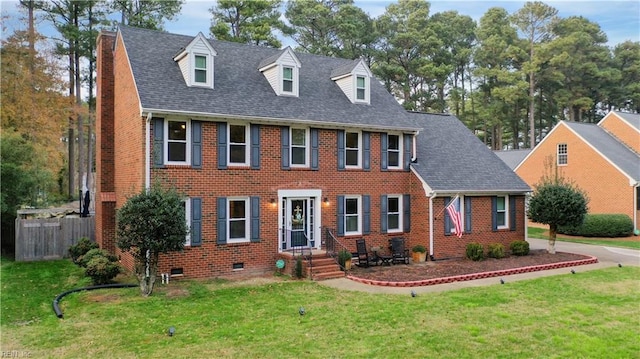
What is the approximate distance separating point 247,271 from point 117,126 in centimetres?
763

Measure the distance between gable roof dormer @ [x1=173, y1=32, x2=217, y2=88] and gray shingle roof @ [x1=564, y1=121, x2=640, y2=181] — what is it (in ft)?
82.8

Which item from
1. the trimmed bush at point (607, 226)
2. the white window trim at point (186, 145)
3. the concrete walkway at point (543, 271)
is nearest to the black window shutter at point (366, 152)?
the concrete walkway at point (543, 271)

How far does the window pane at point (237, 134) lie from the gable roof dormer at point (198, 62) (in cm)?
182

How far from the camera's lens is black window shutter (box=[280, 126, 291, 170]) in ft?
52.0

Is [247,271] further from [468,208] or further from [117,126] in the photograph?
[468,208]

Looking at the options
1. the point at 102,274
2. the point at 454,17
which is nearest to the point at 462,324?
the point at 102,274

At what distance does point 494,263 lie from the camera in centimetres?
1695

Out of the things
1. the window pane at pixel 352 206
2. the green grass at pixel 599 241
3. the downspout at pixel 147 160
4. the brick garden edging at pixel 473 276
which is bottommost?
the brick garden edging at pixel 473 276

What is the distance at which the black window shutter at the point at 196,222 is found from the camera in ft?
46.5

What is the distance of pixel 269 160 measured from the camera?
15578 mm

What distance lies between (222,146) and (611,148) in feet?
88.7

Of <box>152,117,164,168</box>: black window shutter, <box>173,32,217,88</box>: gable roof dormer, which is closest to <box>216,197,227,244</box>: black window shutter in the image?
<box>152,117,164,168</box>: black window shutter

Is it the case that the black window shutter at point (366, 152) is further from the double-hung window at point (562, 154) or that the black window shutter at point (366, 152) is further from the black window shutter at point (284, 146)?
the double-hung window at point (562, 154)

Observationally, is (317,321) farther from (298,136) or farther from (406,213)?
(406,213)
